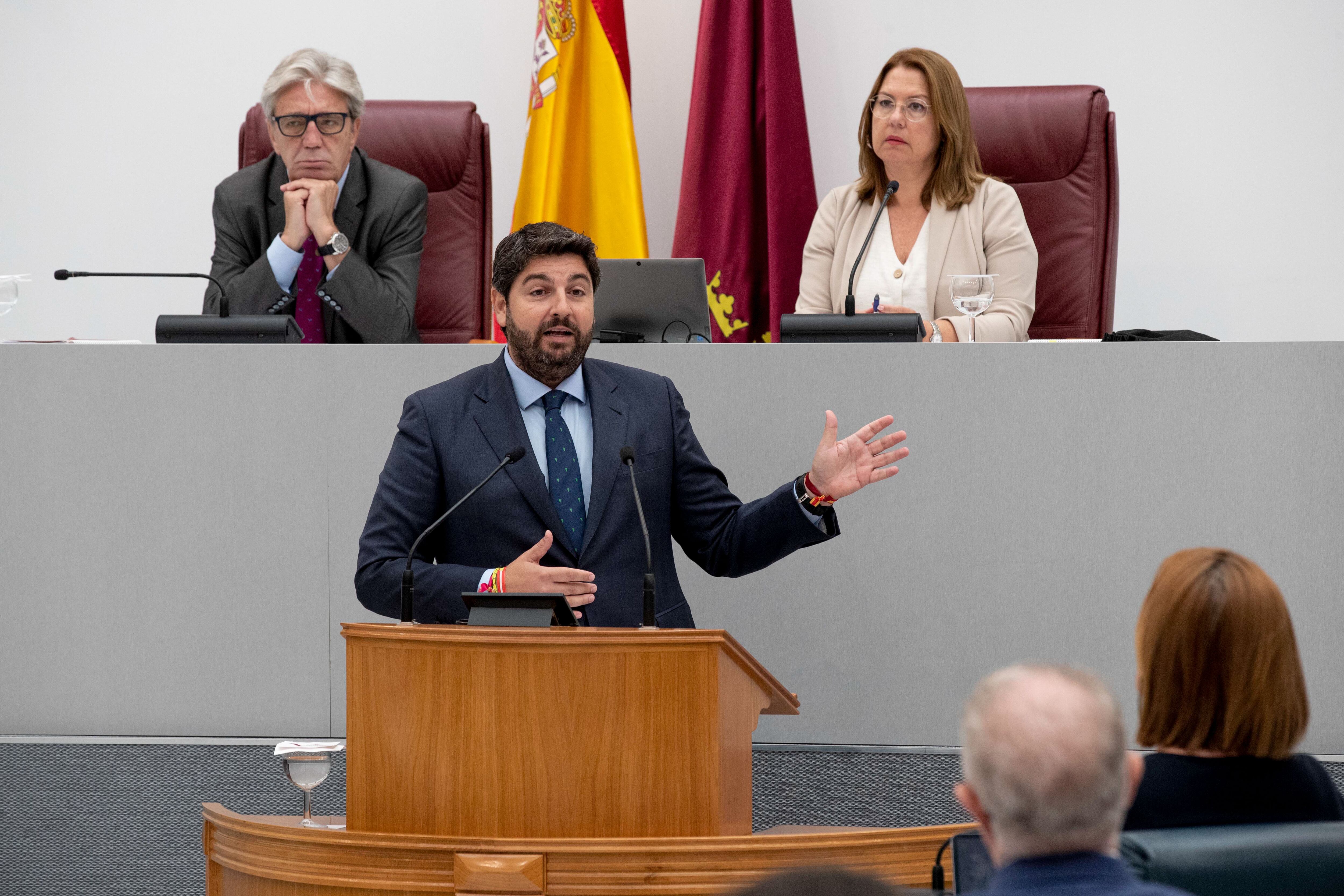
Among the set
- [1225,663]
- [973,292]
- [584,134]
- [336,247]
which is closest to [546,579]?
[1225,663]

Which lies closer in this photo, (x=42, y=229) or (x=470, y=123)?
(x=470, y=123)

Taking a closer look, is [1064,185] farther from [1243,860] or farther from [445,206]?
[1243,860]

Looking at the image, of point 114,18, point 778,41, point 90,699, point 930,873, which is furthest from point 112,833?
point 114,18

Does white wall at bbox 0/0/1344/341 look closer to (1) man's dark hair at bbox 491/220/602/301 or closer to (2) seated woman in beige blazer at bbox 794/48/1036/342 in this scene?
(2) seated woman in beige blazer at bbox 794/48/1036/342

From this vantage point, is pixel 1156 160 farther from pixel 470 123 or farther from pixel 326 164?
pixel 326 164

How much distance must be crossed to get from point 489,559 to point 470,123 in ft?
6.26

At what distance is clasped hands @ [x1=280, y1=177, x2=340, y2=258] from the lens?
3404 millimetres

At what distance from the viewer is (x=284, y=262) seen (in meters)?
3.41

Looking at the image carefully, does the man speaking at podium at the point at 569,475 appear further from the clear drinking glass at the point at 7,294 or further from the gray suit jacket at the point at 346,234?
the clear drinking glass at the point at 7,294

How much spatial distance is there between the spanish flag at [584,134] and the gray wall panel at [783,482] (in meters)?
1.64

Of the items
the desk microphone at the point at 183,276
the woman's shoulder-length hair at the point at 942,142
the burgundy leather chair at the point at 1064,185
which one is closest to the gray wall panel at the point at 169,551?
the desk microphone at the point at 183,276

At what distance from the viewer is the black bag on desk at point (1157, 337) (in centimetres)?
282

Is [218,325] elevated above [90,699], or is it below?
above

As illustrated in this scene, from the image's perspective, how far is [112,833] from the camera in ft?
8.13
